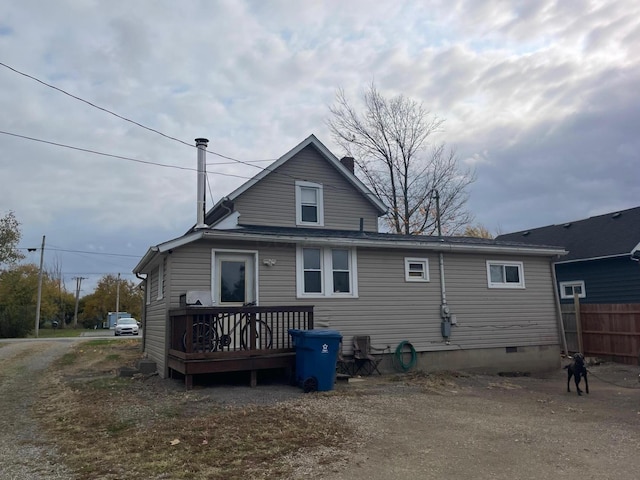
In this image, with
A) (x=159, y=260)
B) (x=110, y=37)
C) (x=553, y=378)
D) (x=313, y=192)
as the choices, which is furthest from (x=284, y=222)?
(x=553, y=378)

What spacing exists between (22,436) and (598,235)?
19.7 meters

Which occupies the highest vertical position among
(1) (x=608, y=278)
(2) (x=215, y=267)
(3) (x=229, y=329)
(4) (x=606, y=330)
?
→ (1) (x=608, y=278)

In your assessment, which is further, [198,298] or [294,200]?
[294,200]

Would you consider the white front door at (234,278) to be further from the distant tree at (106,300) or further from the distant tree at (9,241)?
the distant tree at (106,300)

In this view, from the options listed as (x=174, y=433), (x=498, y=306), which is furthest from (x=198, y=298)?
(x=498, y=306)

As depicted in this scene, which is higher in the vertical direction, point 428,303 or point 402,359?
point 428,303

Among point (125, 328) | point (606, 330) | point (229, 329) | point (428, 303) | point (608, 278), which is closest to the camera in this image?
point (229, 329)

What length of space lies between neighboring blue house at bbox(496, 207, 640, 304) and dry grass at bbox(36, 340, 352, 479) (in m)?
14.0

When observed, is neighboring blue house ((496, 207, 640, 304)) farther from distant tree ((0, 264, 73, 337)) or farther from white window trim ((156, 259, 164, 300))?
distant tree ((0, 264, 73, 337))

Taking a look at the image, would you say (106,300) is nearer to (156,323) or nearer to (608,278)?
(156,323)

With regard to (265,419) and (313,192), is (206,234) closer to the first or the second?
(265,419)

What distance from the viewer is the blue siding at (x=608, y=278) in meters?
17.0

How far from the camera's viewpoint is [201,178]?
1251 cm

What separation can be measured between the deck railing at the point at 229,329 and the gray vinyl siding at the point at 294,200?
4.69 metres
